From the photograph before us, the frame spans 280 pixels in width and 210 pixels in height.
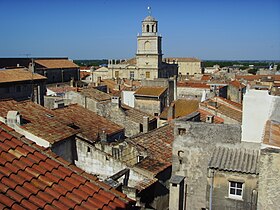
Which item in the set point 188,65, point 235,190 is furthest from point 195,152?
point 188,65

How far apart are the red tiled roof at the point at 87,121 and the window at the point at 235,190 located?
7.58 meters

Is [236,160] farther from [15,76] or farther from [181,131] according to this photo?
[15,76]

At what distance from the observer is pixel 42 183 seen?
14.0 feet

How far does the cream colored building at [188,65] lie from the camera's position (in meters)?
127

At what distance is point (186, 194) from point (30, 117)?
24.6 ft

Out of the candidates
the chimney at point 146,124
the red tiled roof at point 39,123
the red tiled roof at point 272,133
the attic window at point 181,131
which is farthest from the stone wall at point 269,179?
the chimney at point 146,124

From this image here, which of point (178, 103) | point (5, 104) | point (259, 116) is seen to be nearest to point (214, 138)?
point (259, 116)

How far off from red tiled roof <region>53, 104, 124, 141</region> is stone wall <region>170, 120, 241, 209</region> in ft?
16.6

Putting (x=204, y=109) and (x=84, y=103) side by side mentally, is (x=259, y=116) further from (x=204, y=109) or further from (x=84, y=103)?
(x=84, y=103)

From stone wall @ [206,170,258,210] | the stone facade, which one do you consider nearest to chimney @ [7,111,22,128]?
stone wall @ [206,170,258,210]

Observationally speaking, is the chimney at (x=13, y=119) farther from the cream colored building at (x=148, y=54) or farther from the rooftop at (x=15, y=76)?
the cream colored building at (x=148, y=54)

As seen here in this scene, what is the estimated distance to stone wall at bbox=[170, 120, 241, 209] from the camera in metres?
13.1

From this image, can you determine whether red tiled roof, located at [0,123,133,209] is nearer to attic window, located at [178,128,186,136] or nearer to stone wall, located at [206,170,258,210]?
stone wall, located at [206,170,258,210]

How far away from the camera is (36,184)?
4.19m
